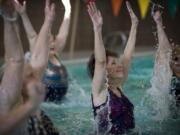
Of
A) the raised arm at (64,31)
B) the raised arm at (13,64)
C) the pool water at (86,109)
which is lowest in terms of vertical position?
the pool water at (86,109)

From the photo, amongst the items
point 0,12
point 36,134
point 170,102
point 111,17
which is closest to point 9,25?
point 0,12

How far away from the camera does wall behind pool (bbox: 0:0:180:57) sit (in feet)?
26.9

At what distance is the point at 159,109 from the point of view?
461 centimetres

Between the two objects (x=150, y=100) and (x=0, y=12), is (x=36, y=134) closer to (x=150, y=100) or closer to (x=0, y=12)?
(x=0, y=12)

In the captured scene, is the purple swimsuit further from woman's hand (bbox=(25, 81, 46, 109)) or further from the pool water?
woman's hand (bbox=(25, 81, 46, 109))

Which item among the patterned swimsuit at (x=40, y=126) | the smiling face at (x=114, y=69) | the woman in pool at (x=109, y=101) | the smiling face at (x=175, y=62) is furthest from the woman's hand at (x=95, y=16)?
the smiling face at (x=175, y=62)

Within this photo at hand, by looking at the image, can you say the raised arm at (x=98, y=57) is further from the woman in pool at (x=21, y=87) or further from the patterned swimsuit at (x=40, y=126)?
the patterned swimsuit at (x=40, y=126)

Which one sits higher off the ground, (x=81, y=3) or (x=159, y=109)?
(x=81, y=3)

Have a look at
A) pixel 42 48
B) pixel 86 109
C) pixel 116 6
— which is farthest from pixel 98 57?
pixel 116 6

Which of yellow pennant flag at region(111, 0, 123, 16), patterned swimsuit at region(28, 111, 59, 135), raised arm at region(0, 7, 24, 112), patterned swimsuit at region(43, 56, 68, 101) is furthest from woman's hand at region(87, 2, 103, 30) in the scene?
yellow pennant flag at region(111, 0, 123, 16)

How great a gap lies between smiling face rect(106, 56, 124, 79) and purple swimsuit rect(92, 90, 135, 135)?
0.54 ft

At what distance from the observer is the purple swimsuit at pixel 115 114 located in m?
3.55

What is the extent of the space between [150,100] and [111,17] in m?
4.14

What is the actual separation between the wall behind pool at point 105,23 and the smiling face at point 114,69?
441 cm
